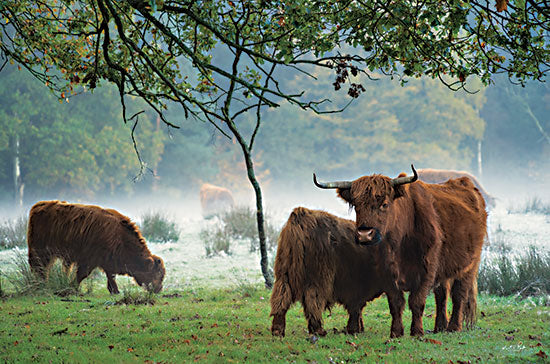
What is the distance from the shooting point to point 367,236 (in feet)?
18.7

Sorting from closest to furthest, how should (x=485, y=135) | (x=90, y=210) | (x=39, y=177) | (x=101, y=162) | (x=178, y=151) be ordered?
Result: (x=90, y=210) < (x=39, y=177) < (x=101, y=162) < (x=178, y=151) < (x=485, y=135)

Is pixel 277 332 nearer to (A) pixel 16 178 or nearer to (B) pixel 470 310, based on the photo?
(B) pixel 470 310

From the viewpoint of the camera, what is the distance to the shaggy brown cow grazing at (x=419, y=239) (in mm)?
6000

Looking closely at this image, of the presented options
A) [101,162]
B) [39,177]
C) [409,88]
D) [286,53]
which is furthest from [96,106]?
[286,53]

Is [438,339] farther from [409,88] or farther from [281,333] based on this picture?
[409,88]

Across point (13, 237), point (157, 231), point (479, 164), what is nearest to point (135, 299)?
point (13, 237)

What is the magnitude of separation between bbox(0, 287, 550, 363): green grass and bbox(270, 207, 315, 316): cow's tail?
44 cm

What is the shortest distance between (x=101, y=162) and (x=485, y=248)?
106 ft

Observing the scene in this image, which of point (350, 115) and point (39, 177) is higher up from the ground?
→ point (350, 115)

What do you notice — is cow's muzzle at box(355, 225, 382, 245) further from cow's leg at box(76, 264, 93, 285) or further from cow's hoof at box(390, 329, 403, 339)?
cow's leg at box(76, 264, 93, 285)

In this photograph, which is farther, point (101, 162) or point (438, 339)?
point (101, 162)

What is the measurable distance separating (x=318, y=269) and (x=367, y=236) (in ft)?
2.77

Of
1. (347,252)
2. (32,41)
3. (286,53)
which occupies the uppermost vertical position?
(32,41)

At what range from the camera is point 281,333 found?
6.28 m
